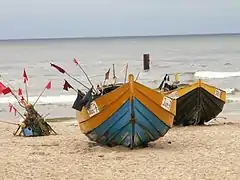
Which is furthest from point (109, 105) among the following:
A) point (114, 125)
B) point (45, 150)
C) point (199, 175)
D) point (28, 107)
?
point (28, 107)

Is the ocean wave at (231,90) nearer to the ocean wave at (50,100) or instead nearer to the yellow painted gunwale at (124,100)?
the ocean wave at (50,100)

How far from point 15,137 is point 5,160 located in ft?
14.5

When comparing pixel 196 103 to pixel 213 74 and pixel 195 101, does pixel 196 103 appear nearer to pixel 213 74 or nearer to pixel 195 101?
pixel 195 101

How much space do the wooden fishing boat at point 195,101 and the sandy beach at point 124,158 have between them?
1.44 metres

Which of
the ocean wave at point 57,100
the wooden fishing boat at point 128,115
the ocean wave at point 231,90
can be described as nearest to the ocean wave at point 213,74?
the ocean wave at point 231,90

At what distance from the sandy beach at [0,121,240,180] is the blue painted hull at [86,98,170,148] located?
0.77 feet

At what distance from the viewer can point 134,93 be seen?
37.6ft

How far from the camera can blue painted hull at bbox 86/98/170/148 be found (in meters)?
11.6

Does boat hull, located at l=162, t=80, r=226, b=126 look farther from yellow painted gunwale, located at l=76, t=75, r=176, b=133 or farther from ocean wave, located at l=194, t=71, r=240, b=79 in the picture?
ocean wave, located at l=194, t=71, r=240, b=79

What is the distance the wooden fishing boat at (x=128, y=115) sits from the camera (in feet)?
37.8

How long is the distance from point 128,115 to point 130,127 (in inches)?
10.6

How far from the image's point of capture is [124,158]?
11094 millimetres

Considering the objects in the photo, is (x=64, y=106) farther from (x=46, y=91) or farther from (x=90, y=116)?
(x=90, y=116)

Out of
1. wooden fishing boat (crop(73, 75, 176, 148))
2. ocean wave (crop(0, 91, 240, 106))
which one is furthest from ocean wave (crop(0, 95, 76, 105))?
wooden fishing boat (crop(73, 75, 176, 148))
